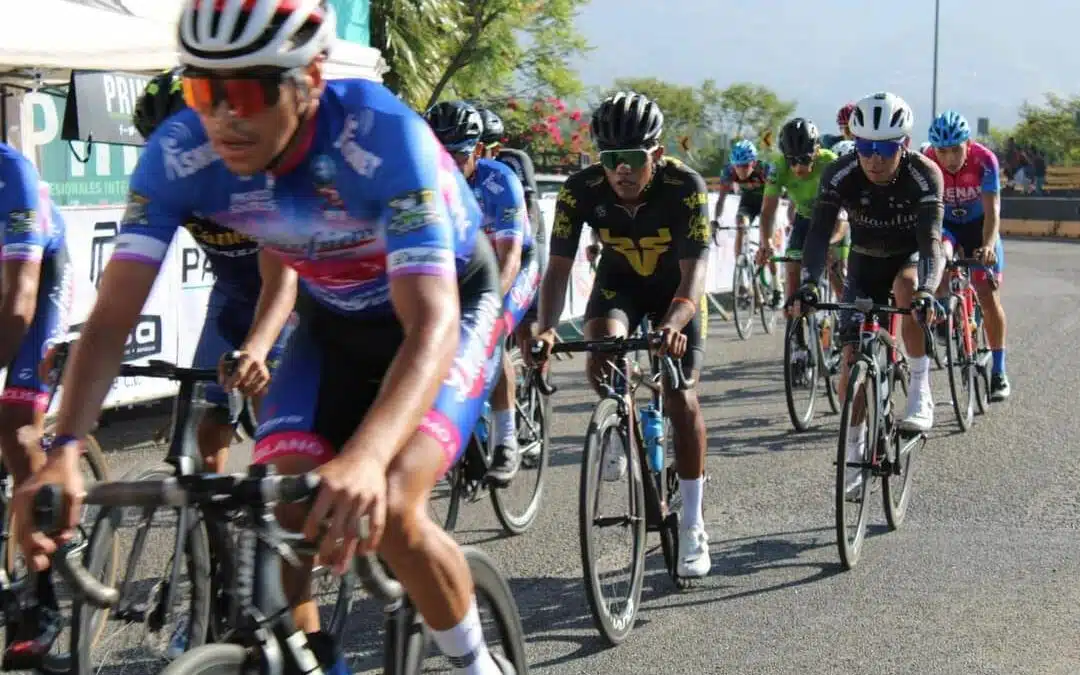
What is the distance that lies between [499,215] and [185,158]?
4085mm

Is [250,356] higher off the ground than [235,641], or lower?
higher

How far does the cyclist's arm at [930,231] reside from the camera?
740 cm

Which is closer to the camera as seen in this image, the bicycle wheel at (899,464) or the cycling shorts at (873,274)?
the bicycle wheel at (899,464)

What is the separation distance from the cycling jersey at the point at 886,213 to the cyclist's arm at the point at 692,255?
158cm

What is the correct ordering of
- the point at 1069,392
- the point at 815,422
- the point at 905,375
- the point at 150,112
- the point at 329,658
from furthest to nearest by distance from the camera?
1. the point at 1069,392
2. the point at 815,422
3. the point at 905,375
4. the point at 150,112
5. the point at 329,658

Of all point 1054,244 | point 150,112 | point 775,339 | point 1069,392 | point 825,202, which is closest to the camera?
point 150,112

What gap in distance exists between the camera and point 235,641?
2.77m

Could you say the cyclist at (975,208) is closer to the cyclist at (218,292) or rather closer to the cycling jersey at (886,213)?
the cycling jersey at (886,213)

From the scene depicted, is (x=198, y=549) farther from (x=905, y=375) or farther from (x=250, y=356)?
(x=905, y=375)

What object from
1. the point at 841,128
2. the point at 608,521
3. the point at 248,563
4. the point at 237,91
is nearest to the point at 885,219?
the point at 608,521

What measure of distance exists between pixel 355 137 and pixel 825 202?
5189 millimetres

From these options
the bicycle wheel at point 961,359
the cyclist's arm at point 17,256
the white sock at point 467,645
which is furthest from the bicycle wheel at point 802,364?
the white sock at point 467,645

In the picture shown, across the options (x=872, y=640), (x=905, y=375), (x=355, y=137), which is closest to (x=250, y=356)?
(x=355, y=137)

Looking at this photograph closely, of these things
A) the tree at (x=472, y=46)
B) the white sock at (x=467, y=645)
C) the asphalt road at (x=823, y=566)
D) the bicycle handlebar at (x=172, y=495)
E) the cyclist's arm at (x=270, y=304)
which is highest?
the tree at (x=472, y=46)
